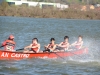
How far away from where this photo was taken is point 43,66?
23.8 metres

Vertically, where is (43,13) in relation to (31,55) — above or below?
above

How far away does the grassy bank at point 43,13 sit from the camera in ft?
343

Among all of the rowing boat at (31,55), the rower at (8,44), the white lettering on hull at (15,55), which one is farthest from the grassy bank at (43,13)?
the white lettering on hull at (15,55)

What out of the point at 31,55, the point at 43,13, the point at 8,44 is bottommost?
the point at 31,55

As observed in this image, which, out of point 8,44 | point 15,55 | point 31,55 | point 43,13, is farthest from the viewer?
point 43,13

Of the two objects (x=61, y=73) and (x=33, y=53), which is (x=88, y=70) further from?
(x=33, y=53)

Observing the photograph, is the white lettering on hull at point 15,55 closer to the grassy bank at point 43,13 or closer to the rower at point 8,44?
the rower at point 8,44

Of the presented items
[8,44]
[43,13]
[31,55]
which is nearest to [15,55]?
[8,44]

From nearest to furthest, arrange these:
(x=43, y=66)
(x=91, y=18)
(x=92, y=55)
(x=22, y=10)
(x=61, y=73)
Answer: (x=61, y=73) → (x=43, y=66) → (x=92, y=55) → (x=22, y=10) → (x=91, y=18)

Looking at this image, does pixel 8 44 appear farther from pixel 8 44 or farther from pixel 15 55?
pixel 15 55

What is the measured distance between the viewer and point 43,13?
10700 cm

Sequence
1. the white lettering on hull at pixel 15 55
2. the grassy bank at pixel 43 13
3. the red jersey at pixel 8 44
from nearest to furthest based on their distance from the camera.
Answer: the white lettering on hull at pixel 15 55, the red jersey at pixel 8 44, the grassy bank at pixel 43 13

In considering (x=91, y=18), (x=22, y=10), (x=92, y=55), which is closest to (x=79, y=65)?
(x=92, y=55)

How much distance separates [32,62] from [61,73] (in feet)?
10.8
